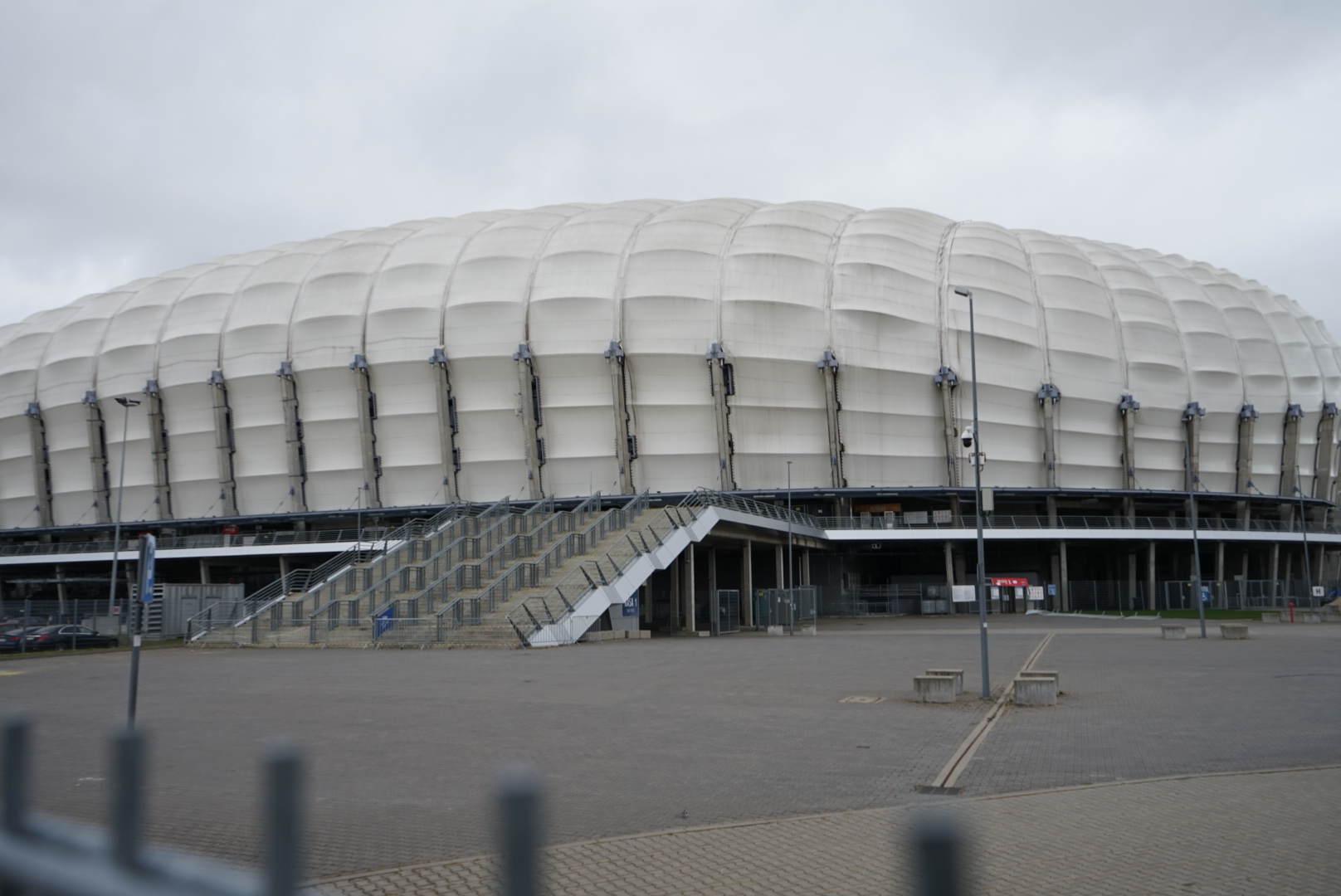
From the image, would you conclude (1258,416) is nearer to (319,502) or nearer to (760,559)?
(760,559)

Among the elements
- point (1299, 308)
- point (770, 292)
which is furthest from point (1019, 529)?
point (1299, 308)

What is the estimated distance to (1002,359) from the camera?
66.6 metres

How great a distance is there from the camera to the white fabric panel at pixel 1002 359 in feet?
216

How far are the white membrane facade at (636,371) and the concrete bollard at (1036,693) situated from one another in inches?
1816

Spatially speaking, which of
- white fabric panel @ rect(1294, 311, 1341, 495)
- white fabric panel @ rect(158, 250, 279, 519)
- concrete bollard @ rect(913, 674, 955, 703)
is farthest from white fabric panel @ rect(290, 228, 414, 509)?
white fabric panel @ rect(1294, 311, 1341, 495)

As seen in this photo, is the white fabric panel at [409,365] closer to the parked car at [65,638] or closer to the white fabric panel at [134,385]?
the white fabric panel at [134,385]

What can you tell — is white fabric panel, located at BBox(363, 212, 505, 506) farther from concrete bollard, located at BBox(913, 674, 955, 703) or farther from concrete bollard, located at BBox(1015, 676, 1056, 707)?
concrete bollard, located at BBox(1015, 676, 1056, 707)

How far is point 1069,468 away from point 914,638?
3650 cm

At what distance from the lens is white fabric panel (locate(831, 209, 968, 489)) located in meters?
64.6

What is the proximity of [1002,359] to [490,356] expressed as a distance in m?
32.2

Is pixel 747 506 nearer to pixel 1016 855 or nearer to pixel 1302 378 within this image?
pixel 1016 855

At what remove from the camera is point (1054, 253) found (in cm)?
7206

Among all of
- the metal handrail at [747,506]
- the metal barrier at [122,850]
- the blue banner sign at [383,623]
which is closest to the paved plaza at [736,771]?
the metal barrier at [122,850]

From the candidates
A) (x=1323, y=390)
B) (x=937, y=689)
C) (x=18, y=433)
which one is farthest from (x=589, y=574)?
(x=1323, y=390)
